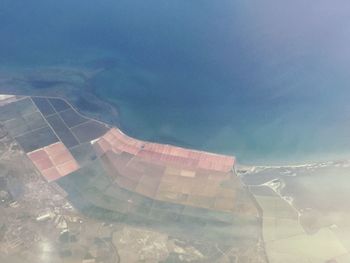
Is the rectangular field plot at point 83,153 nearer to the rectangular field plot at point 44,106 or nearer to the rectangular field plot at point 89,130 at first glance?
the rectangular field plot at point 89,130

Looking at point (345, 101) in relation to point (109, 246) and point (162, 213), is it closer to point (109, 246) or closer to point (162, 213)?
point (162, 213)

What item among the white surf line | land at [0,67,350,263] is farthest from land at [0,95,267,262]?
the white surf line

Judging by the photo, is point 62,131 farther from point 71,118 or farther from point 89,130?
point 89,130

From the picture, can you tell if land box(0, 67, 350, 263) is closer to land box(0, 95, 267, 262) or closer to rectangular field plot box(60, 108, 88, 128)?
land box(0, 95, 267, 262)

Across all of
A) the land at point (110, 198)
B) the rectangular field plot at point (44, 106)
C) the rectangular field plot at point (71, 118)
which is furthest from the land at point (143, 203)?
the rectangular field plot at point (44, 106)

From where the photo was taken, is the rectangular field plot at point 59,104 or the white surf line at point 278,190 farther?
the rectangular field plot at point 59,104

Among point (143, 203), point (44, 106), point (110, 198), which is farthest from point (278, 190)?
point (44, 106)
